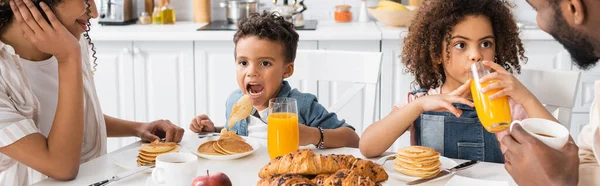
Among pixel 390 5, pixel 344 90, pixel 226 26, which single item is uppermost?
pixel 390 5

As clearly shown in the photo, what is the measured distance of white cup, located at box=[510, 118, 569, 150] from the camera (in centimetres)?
129

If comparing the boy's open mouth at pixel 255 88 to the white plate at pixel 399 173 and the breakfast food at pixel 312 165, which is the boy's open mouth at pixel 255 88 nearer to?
the white plate at pixel 399 173

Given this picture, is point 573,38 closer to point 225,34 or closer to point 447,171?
point 447,171

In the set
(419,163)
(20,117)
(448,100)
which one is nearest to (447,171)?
(419,163)

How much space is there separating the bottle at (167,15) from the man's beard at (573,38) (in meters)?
2.86

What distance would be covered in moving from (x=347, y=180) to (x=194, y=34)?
8.00 feet

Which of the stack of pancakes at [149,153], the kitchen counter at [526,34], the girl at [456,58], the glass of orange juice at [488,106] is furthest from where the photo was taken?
the kitchen counter at [526,34]

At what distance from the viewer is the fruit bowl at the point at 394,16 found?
3494mm

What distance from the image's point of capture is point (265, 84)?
2.06 m

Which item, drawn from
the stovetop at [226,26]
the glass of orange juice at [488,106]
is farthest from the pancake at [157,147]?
the stovetop at [226,26]

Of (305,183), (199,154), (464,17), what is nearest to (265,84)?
(199,154)

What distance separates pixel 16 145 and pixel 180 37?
1998 millimetres

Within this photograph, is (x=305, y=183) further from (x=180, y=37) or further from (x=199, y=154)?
(x=180, y=37)

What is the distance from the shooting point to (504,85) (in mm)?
1599
